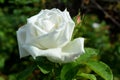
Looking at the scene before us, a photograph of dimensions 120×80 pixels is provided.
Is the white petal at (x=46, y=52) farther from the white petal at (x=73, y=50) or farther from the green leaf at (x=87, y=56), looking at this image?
the green leaf at (x=87, y=56)

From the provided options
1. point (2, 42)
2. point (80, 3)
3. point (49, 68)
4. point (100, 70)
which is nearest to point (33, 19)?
point (49, 68)

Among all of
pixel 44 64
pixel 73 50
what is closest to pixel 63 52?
pixel 73 50

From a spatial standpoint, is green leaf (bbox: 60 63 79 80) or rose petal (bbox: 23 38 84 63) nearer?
rose petal (bbox: 23 38 84 63)

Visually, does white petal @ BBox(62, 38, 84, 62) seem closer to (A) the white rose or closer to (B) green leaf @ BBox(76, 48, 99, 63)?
(A) the white rose

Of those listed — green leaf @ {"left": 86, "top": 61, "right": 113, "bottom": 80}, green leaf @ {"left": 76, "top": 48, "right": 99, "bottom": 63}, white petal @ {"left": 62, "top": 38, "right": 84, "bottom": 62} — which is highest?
white petal @ {"left": 62, "top": 38, "right": 84, "bottom": 62}

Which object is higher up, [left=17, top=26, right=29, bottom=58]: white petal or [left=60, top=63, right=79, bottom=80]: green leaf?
[left=17, top=26, right=29, bottom=58]: white petal

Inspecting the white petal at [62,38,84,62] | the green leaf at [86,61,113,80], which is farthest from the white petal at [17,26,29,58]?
the green leaf at [86,61,113,80]

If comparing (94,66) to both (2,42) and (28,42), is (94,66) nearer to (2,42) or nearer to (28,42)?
(28,42)
